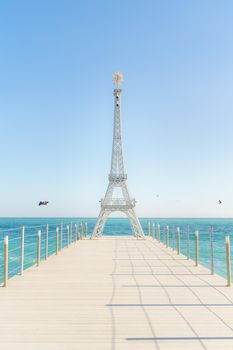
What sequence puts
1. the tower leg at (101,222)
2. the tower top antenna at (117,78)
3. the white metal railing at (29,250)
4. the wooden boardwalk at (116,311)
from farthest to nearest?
1. the tower top antenna at (117,78)
2. the tower leg at (101,222)
3. the white metal railing at (29,250)
4. the wooden boardwalk at (116,311)

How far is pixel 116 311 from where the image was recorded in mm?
5371

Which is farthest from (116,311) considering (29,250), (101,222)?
(29,250)

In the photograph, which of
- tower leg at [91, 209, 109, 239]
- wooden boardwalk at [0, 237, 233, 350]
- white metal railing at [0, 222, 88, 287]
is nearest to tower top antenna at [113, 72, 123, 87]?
tower leg at [91, 209, 109, 239]

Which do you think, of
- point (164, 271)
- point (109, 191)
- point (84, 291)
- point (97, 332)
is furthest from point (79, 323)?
point (109, 191)

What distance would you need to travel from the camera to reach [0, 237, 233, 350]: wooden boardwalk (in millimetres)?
4113

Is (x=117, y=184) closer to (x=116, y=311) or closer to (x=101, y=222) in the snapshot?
(x=101, y=222)

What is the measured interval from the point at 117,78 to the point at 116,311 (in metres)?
28.2

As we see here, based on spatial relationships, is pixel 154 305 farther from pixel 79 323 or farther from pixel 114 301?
pixel 79 323

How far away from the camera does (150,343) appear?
13.2 feet

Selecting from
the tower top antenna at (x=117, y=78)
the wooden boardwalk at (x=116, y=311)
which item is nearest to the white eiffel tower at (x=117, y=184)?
the tower top antenna at (x=117, y=78)

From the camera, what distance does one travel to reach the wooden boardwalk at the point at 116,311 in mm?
4113

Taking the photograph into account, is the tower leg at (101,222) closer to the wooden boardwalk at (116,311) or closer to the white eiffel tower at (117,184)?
the white eiffel tower at (117,184)

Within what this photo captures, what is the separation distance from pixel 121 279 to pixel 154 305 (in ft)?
8.35

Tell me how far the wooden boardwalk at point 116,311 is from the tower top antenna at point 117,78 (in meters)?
24.6
